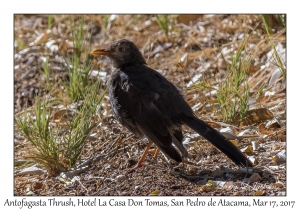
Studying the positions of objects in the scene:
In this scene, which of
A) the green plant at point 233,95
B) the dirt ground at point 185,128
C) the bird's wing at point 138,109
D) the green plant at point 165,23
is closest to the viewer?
the dirt ground at point 185,128

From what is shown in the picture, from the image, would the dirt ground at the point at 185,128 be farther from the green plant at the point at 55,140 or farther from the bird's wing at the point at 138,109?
the bird's wing at the point at 138,109

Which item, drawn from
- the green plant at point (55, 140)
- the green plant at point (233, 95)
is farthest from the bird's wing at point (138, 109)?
the green plant at point (233, 95)

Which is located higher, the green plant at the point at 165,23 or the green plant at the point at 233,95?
the green plant at the point at 165,23

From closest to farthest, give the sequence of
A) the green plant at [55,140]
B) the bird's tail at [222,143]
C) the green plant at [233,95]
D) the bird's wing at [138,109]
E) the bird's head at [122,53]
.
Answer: the bird's tail at [222,143] → the bird's wing at [138,109] → the green plant at [55,140] → the green plant at [233,95] → the bird's head at [122,53]

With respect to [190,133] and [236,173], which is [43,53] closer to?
[190,133]

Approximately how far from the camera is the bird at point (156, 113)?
212 inches

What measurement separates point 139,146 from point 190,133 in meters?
0.60

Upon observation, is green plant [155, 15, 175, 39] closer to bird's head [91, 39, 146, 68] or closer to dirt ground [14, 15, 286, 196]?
dirt ground [14, 15, 286, 196]

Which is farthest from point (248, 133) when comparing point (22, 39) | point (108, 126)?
point (22, 39)

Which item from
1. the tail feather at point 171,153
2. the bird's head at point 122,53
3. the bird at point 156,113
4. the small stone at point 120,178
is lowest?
the small stone at point 120,178

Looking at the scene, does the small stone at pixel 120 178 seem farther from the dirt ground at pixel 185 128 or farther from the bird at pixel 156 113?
the bird at pixel 156 113

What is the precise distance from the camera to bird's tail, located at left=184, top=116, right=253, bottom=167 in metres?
5.22

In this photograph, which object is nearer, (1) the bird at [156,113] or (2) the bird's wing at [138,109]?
(1) the bird at [156,113]

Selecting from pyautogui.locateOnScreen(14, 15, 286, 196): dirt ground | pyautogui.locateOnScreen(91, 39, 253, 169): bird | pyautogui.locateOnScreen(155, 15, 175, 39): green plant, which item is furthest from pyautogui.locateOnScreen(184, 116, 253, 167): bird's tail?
pyautogui.locateOnScreen(155, 15, 175, 39): green plant
